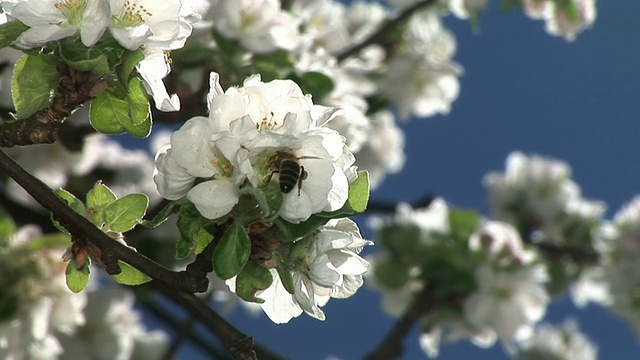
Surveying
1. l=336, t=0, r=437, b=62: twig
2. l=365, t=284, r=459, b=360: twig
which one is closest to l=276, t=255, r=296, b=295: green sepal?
l=365, t=284, r=459, b=360: twig

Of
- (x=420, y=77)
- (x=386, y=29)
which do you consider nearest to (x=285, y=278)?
(x=386, y=29)

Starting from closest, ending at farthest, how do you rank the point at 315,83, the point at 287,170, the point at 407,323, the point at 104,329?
the point at 287,170 → the point at 315,83 → the point at 104,329 → the point at 407,323

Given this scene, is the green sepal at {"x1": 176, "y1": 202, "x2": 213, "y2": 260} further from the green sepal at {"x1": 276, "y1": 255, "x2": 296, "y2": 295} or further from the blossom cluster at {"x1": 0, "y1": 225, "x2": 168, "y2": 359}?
the blossom cluster at {"x1": 0, "y1": 225, "x2": 168, "y2": 359}

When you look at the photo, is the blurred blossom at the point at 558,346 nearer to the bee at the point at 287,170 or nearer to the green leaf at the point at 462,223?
the green leaf at the point at 462,223

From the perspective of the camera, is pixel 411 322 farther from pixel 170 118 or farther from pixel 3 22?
pixel 3 22

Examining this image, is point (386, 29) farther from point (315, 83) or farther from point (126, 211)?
point (126, 211)

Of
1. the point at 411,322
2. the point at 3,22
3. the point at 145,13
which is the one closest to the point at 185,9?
the point at 145,13
